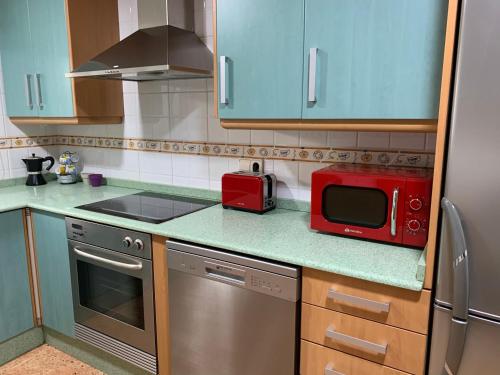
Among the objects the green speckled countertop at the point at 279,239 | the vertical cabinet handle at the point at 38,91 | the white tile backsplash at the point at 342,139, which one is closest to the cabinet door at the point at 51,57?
the vertical cabinet handle at the point at 38,91

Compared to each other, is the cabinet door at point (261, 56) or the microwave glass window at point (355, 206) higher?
the cabinet door at point (261, 56)

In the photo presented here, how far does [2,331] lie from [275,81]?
6.60ft

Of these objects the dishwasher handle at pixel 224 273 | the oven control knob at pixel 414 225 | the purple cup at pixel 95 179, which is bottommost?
the dishwasher handle at pixel 224 273

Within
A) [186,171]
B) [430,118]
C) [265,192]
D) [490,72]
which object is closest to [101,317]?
[186,171]

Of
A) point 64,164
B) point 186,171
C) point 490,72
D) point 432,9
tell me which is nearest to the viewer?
point 490,72

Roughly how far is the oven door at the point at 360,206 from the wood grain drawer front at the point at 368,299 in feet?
0.92

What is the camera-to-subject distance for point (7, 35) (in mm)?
2508

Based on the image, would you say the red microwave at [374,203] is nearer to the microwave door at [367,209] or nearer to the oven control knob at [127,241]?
the microwave door at [367,209]

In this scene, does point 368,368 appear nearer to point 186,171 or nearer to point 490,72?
point 490,72

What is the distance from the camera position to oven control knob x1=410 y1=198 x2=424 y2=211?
4.60ft

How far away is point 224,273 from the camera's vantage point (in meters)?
1.57

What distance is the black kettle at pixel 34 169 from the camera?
2707 millimetres

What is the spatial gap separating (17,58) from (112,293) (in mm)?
1607

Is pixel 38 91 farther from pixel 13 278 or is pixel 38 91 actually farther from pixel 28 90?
pixel 13 278
